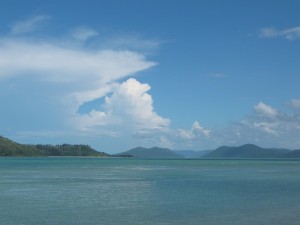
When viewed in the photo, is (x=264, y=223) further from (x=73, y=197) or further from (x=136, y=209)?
(x=73, y=197)

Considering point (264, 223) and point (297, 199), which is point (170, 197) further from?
point (264, 223)

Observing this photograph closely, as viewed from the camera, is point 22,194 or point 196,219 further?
point 22,194

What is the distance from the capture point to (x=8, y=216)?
124ft

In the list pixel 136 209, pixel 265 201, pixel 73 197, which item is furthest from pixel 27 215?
pixel 265 201

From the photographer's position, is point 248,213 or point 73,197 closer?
point 248,213

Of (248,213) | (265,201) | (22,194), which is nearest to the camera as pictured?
(248,213)

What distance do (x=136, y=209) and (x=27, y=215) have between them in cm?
979

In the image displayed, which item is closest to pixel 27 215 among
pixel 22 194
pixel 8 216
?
pixel 8 216

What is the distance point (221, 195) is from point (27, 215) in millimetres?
25329

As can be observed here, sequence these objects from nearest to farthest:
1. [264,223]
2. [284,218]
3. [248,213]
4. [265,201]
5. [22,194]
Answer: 1. [264,223]
2. [284,218]
3. [248,213]
4. [265,201]
5. [22,194]

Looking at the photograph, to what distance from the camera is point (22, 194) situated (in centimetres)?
5594

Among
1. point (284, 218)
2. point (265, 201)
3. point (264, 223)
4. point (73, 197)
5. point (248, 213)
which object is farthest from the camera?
point (73, 197)

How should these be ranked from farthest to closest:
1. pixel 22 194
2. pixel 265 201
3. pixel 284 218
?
pixel 22 194
pixel 265 201
pixel 284 218

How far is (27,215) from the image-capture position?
38.4 m
